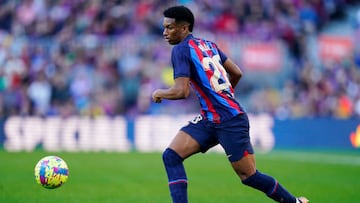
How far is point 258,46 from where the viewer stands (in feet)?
78.4

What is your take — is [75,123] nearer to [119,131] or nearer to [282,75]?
[119,131]

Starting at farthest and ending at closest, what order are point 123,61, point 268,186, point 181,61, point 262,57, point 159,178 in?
point 262,57, point 123,61, point 159,178, point 268,186, point 181,61

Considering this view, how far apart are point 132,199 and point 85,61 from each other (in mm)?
Answer: 12707

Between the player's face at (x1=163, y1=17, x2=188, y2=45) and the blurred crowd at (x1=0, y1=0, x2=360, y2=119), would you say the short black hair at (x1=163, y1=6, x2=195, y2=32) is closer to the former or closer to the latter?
the player's face at (x1=163, y1=17, x2=188, y2=45)

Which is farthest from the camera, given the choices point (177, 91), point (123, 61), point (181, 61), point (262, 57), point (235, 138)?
point (262, 57)

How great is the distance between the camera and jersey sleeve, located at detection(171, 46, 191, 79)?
781cm

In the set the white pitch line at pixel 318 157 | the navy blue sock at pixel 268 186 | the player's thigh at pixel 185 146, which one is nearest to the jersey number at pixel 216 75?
the player's thigh at pixel 185 146

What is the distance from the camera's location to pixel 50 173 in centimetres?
891

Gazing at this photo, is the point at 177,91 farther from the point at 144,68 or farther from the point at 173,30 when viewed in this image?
the point at 144,68

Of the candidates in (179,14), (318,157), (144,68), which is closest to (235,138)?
(179,14)

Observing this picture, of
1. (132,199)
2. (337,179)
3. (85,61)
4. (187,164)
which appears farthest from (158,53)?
(132,199)

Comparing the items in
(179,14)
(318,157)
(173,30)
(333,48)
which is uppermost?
(179,14)

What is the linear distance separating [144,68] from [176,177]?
15.1 meters

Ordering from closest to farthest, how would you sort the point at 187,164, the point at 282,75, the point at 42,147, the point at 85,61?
the point at 187,164, the point at 42,147, the point at 85,61, the point at 282,75
